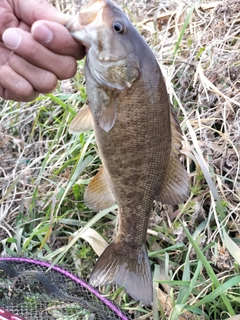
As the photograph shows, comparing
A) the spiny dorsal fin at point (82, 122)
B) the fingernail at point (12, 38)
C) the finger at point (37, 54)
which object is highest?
the fingernail at point (12, 38)

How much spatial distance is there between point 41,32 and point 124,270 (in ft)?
3.27

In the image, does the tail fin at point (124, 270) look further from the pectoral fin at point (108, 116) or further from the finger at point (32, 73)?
the finger at point (32, 73)

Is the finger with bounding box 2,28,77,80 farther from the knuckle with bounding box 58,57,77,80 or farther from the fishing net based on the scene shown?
the fishing net

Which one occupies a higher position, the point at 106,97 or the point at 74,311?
the point at 106,97

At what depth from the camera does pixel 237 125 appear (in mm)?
2617

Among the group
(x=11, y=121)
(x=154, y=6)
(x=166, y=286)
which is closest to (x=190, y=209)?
(x=166, y=286)

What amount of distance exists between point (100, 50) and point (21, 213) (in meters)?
1.43

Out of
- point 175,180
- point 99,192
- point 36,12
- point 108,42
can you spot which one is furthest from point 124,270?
point 36,12

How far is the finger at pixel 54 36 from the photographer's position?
1555mm

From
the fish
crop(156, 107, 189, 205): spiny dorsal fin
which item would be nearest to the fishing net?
the fish

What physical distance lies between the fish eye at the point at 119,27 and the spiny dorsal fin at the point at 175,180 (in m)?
0.42

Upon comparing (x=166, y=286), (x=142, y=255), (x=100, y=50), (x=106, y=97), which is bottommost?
(x=166, y=286)

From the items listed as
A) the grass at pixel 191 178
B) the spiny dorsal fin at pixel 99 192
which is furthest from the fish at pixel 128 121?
the grass at pixel 191 178

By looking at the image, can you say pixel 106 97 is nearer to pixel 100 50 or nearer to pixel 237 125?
pixel 100 50
